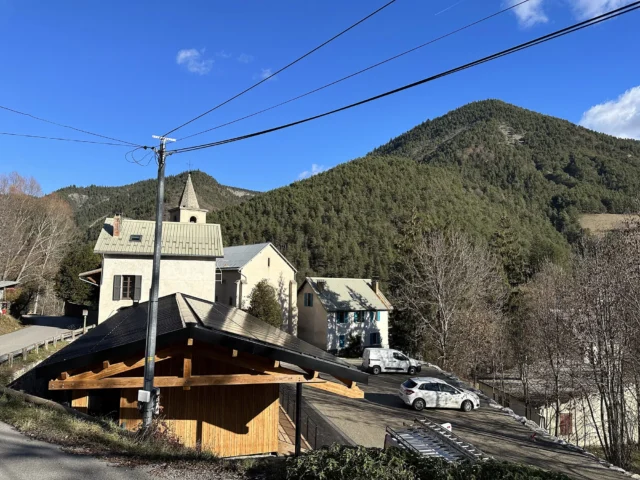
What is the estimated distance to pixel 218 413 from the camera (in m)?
10.7

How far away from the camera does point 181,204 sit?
145ft

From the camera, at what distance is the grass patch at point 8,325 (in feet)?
94.6

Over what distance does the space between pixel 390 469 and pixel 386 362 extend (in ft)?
73.2

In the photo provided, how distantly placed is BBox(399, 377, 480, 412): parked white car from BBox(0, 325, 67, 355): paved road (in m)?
19.5

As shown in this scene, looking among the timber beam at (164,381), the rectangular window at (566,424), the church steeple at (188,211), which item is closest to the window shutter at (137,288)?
the church steeple at (188,211)

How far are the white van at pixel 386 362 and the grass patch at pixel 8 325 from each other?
23.8 meters

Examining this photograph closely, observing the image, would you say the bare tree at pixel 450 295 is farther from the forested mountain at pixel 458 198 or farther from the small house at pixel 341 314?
the forested mountain at pixel 458 198

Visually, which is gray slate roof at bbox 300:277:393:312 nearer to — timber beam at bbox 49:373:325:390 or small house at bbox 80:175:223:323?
small house at bbox 80:175:223:323

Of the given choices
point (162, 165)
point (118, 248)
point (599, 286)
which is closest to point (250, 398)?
point (162, 165)

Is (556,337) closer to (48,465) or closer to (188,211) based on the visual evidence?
(48,465)

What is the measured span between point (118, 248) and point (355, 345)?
68.5 ft

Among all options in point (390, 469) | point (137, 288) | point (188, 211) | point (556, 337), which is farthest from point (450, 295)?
point (390, 469)

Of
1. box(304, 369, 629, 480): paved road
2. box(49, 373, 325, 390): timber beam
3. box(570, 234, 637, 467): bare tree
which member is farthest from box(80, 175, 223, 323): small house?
box(570, 234, 637, 467): bare tree

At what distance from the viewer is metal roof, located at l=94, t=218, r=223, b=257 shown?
93.5ft
